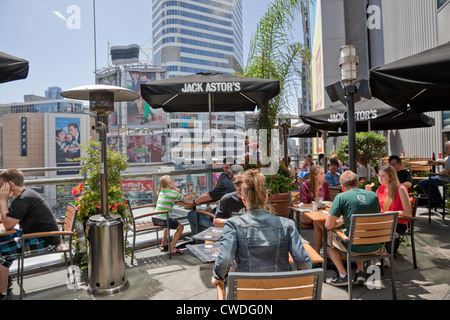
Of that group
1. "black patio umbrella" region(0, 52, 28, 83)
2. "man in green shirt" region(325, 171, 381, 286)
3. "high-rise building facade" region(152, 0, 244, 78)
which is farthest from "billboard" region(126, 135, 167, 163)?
"man in green shirt" region(325, 171, 381, 286)

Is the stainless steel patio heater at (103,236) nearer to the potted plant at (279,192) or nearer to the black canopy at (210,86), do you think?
the black canopy at (210,86)

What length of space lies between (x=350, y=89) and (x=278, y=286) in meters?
3.69

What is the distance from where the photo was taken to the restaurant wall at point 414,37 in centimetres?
943

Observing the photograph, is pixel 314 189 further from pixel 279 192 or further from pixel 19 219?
pixel 19 219

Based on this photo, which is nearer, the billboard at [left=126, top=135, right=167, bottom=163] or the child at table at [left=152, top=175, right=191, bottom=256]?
the child at table at [left=152, top=175, right=191, bottom=256]

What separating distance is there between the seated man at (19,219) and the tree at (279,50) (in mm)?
4985

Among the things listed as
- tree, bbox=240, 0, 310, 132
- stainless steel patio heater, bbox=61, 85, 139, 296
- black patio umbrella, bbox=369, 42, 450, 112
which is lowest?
stainless steel patio heater, bbox=61, 85, 139, 296

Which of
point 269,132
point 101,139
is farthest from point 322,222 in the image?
point 269,132

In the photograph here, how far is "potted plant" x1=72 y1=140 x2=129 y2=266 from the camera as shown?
12.5ft

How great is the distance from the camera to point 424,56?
2.78m

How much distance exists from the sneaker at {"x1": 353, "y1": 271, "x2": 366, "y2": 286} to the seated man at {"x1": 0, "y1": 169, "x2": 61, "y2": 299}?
347 cm

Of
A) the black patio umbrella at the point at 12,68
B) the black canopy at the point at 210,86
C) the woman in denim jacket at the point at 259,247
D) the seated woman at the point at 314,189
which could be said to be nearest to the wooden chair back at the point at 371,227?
the woman in denim jacket at the point at 259,247

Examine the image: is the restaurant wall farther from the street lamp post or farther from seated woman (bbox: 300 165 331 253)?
seated woman (bbox: 300 165 331 253)
